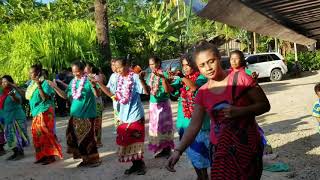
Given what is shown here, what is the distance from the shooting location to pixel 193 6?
1.99 metres

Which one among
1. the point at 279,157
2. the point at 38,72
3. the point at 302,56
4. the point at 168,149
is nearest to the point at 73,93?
the point at 38,72

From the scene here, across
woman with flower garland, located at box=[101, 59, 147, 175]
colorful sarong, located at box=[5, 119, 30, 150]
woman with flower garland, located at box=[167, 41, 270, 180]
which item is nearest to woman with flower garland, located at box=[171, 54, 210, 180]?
woman with flower garland, located at box=[101, 59, 147, 175]

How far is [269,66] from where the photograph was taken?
69.1 ft

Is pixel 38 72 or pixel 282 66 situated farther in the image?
pixel 282 66

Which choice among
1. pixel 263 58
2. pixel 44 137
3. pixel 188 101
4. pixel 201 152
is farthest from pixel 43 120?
pixel 263 58

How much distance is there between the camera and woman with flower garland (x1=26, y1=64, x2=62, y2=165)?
280 inches

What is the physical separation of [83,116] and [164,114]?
1.24 metres

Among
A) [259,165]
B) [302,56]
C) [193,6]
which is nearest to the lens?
[193,6]

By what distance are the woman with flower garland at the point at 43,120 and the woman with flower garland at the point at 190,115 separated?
2.48m

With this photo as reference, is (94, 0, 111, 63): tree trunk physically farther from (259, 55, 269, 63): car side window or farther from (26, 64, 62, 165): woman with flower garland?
(26, 64, 62, 165): woman with flower garland

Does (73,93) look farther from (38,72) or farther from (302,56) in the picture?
(302,56)

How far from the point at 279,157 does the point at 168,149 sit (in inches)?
66.7

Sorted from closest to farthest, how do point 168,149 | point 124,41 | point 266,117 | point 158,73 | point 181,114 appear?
1. point 181,114
2. point 158,73
3. point 168,149
4. point 266,117
5. point 124,41

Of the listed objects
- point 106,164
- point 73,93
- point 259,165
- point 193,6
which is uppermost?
point 193,6
